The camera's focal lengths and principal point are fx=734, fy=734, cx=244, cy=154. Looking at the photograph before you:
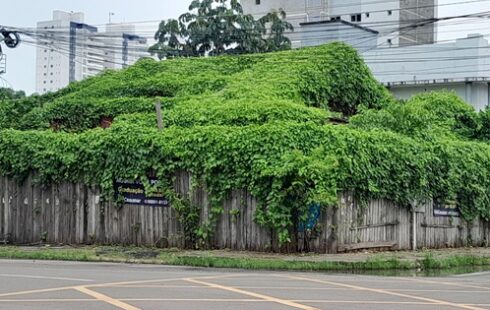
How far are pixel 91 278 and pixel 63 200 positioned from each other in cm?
886

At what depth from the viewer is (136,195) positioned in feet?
68.3

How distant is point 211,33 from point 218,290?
37349 millimetres

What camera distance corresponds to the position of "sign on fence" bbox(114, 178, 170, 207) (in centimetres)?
2048

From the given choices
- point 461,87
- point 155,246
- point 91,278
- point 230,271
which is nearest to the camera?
point 91,278

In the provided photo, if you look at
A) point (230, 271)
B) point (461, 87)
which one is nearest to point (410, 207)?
point (230, 271)

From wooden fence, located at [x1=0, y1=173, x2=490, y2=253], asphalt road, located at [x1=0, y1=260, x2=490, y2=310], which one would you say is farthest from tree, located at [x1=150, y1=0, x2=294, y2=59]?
asphalt road, located at [x1=0, y1=260, x2=490, y2=310]

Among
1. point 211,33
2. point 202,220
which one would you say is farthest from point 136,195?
point 211,33

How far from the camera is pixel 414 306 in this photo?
10.3 m

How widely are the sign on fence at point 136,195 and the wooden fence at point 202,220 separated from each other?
0.18 meters

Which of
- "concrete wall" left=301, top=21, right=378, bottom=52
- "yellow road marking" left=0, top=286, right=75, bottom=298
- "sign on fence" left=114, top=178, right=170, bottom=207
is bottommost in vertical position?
"yellow road marking" left=0, top=286, right=75, bottom=298

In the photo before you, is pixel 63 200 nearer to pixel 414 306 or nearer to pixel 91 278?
pixel 91 278

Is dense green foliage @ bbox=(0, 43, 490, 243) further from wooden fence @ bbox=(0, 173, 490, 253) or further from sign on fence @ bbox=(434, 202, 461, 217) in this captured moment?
wooden fence @ bbox=(0, 173, 490, 253)

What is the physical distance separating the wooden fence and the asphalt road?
3.46m

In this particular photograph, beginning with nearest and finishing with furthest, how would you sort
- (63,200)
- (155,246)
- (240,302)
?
(240,302)
(155,246)
(63,200)
